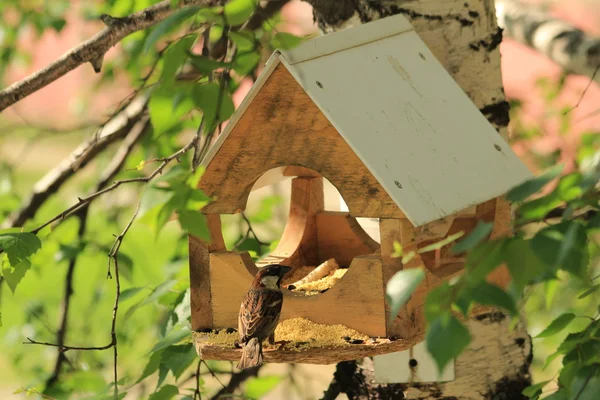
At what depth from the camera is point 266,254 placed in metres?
2.49

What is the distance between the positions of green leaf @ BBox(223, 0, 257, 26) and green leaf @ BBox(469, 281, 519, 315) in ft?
2.11

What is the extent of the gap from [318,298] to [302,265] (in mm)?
530

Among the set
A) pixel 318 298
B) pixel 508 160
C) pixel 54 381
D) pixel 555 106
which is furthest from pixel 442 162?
pixel 555 106

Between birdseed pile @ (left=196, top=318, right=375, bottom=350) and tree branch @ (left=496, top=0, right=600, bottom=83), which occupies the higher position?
tree branch @ (left=496, top=0, right=600, bottom=83)

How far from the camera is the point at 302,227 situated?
2461 millimetres

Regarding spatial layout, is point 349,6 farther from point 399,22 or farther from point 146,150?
point 146,150

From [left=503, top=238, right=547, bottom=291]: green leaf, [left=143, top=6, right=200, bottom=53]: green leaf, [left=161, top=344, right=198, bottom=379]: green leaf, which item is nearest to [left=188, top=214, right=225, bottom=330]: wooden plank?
[left=161, top=344, right=198, bottom=379]: green leaf

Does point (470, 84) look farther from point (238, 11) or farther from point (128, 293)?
point (128, 293)

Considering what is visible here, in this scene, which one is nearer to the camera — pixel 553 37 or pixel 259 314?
pixel 259 314

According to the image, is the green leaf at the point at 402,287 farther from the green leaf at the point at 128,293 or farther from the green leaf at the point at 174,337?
the green leaf at the point at 128,293

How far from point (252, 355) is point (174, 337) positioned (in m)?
0.43

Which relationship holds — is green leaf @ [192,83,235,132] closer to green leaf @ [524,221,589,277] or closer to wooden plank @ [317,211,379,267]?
green leaf @ [524,221,589,277]

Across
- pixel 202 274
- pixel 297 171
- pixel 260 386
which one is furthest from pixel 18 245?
pixel 297 171

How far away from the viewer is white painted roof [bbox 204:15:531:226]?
5.76 ft
